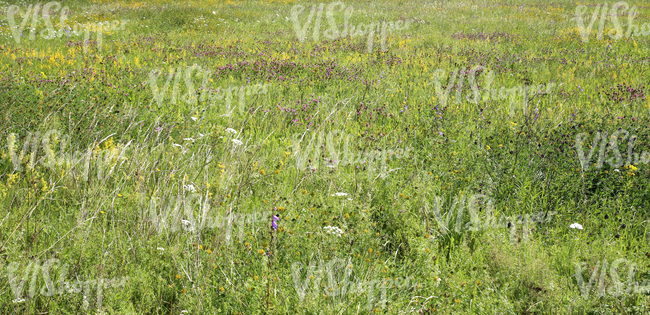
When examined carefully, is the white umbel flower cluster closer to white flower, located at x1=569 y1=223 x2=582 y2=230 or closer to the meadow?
the meadow

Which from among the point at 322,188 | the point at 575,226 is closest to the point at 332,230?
the point at 322,188

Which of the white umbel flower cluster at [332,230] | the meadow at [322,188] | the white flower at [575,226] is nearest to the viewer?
the meadow at [322,188]

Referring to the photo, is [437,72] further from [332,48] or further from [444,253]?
[444,253]

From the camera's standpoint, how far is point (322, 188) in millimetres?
3381

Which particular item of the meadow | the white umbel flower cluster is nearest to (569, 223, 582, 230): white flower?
the meadow

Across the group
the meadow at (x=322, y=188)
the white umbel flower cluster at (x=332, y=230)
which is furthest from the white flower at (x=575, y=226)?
the white umbel flower cluster at (x=332, y=230)

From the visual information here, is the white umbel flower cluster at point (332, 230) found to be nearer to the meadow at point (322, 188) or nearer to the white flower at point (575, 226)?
the meadow at point (322, 188)

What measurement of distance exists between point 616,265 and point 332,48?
24.4ft

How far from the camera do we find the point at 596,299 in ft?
7.16

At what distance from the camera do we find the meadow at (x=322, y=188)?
2.24 meters

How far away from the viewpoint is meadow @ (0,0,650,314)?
2.24 meters

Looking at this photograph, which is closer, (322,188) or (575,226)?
(575,226)

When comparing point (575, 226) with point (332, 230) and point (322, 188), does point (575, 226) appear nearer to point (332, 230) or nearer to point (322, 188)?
point (332, 230)

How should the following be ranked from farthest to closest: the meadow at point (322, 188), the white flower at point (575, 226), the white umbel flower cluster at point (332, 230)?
1. the white flower at point (575, 226)
2. the white umbel flower cluster at point (332, 230)
3. the meadow at point (322, 188)
